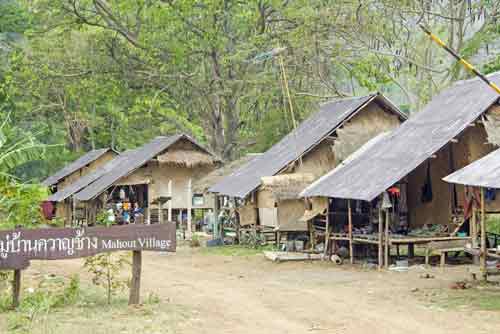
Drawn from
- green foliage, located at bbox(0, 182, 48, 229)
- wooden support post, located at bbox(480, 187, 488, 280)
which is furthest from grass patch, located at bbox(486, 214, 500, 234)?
green foliage, located at bbox(0, 182, 48, 229)

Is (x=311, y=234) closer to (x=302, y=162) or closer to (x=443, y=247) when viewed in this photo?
(x=302, y=162)

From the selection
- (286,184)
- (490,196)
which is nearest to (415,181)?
(286,184)

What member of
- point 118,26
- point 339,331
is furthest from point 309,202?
point 118,26

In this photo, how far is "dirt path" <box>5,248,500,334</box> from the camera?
37.5 feet

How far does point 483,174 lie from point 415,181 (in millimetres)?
8522

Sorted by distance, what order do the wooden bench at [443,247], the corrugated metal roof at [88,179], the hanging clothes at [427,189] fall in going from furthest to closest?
the corrugated metal roof at [88,179] → the hanging clothes at [427,189] → the wooden bench at [443,247]

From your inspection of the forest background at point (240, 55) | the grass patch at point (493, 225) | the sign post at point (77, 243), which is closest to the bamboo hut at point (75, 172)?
the forest background at point (240, 55)

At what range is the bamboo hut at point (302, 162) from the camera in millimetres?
23656

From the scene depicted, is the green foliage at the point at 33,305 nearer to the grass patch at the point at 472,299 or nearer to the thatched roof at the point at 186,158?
the grass patch at the point at 472,299

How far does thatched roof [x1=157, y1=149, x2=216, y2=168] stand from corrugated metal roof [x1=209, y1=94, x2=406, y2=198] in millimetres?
5379

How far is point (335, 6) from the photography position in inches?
1222

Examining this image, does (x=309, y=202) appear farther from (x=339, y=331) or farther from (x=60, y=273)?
(x=339, y=331)

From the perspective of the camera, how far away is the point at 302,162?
966 inches

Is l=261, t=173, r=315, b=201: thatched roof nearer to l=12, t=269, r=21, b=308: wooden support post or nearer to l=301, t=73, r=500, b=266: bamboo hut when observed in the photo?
l=301, t=73, r=500, b=266: bamboo hut
